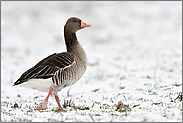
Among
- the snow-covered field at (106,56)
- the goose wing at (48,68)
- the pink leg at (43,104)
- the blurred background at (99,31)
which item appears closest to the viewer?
the snow-covered field at (106,56)

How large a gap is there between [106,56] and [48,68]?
10101mm

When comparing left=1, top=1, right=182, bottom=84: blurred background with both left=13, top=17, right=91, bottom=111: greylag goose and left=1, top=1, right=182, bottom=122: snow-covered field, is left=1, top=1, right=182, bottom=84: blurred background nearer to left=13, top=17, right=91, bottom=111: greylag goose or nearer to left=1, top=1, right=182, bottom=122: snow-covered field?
left=1, top=1, right=182, bottom=122: snow-covered field

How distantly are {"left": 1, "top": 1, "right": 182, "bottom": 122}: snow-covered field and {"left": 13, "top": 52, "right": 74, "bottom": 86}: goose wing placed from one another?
0.80 meters

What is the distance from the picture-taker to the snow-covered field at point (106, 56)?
508 centimetres

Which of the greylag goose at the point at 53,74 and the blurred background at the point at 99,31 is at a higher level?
the blurred background at the point at 99,31

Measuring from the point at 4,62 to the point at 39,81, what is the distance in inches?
373

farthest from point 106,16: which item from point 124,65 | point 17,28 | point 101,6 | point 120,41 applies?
point 124,65

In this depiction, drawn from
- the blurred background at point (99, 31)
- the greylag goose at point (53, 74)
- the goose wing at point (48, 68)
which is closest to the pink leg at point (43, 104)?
the greylag goose at point (53, 74)

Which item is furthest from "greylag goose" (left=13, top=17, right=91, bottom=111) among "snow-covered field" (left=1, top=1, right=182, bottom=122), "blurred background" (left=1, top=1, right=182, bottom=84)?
"blurred background" (left=1, top=1, right=182, bottom=84)

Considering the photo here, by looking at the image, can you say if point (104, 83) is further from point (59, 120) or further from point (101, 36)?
point (101, 36)

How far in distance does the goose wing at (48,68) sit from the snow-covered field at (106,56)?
2.63 ft

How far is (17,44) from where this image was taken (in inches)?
736

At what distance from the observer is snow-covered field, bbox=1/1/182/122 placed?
508 cm

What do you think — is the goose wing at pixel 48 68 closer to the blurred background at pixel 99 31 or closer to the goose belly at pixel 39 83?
the goose belly at pixel 39 83
